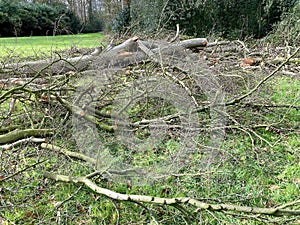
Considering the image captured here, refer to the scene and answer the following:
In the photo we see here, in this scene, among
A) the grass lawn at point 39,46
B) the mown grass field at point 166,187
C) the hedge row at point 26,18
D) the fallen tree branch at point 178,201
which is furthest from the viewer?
the hedge row at point 26,18

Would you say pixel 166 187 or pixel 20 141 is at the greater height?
pixel 20 141

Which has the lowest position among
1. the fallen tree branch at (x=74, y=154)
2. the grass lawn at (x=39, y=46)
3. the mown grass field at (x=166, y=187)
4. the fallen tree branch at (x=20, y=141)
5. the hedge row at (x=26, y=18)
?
the mown grass field at (x=166, y=187)

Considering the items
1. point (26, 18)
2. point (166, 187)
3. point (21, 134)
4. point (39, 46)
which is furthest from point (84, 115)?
point (26, 18)

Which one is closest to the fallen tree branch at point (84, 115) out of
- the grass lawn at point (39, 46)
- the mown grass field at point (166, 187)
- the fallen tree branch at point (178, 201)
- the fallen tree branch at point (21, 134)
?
the mown grass field at point (166, 187)

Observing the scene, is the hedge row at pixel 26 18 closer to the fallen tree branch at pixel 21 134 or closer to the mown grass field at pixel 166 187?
the fallen tree branch at pixel 21 134

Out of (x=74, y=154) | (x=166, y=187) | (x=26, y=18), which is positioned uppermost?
(x=26, y=18)

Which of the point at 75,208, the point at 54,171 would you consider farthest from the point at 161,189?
the point at 54,171

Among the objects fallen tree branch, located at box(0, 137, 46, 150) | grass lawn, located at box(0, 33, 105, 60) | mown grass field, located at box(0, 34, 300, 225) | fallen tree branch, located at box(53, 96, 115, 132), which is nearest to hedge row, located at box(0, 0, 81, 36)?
grass lawn, located at box(0, 33, 105, 60)

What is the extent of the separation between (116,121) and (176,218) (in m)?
1.48

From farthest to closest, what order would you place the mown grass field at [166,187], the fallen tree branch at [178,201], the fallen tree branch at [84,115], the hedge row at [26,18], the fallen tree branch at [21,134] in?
the hedge row at [26,18]
the fallen tree branch at [84,115]
the fallen tree branch at [21,134]
the mown grass field at [166,187]
the fallen tree branch at [178,201]

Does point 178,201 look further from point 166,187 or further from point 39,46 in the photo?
point 39,46

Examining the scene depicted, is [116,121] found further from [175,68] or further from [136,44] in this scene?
[136,44]

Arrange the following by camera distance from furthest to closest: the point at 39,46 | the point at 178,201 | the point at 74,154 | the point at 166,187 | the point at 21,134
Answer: the point at 39,46 → the point at 21,134 → the point at 74,154 → the point at 166,187 → the point at 178,201

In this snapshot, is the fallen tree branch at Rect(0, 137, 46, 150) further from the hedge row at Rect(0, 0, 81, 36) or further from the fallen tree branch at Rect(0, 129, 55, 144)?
the hedge row at Rect(0, 0, 81, 36)
